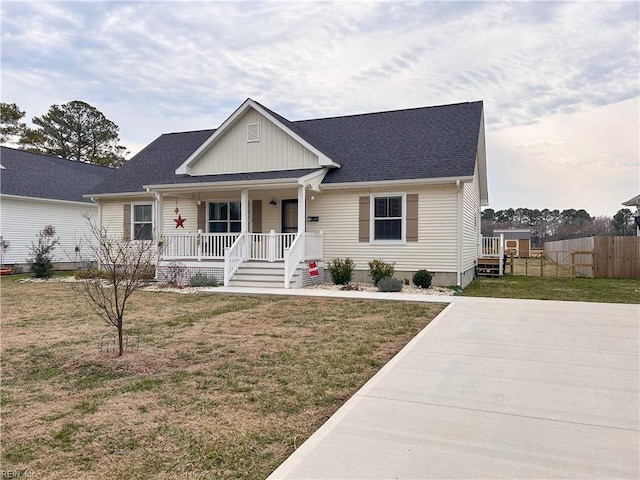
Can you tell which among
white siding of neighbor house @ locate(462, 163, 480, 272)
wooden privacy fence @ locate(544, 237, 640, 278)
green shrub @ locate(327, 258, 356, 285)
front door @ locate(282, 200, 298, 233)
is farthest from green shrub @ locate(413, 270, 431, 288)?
wooden privacy fence @ locate(544, 237, 640, 278)

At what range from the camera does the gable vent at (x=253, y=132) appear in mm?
15523

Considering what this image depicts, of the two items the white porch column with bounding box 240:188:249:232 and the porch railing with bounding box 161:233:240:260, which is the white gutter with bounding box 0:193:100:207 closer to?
the porch railing with bounding box 161:233:240:260

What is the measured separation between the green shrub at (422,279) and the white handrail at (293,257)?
340cm

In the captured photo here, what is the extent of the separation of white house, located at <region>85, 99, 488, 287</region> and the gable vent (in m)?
0.04

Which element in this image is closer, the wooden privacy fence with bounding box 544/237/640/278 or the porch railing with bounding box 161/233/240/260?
the porch railing with bounding box 161/233/240/260

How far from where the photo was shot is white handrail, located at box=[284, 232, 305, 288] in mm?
12586

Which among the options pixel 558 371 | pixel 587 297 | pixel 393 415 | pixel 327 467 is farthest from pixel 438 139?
pixel 327 467

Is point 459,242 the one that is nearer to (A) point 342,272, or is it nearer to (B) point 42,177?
(A) point 342,272

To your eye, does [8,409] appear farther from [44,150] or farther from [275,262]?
[44,150]

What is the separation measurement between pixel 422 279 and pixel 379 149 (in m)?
5.21

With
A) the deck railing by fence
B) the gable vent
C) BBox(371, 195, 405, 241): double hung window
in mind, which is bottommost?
the deck railing by fence

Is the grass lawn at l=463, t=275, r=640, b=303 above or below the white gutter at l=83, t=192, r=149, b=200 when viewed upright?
below

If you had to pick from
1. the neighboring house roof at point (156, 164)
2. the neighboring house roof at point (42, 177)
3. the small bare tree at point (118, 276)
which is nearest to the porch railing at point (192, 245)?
the small bare tree at point (118, 276)

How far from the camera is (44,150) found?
3866 cm
